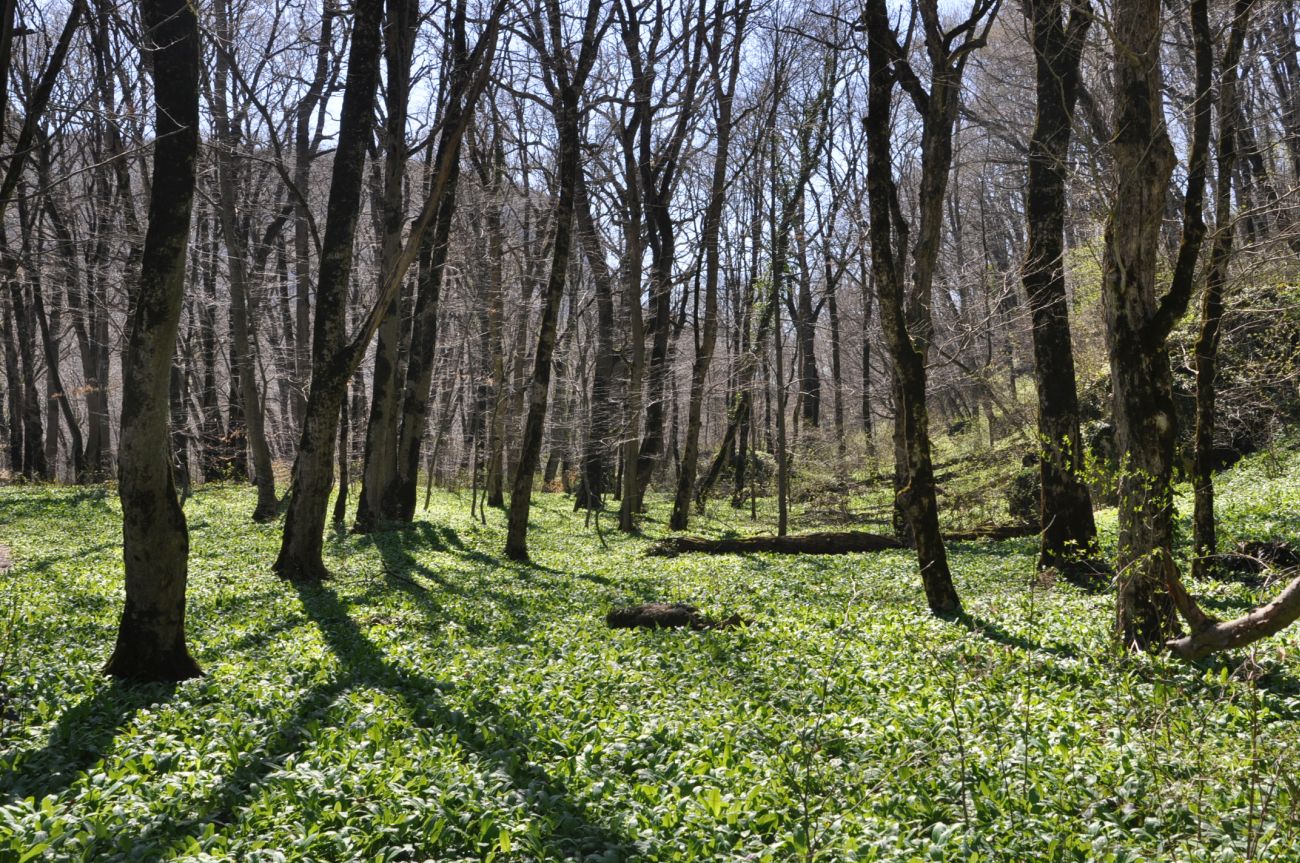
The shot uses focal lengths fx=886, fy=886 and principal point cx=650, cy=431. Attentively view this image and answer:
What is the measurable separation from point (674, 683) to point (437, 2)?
1480 centimetres

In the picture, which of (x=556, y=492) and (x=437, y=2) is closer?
(x=437, y=2)

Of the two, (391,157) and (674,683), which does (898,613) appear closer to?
(674,683)

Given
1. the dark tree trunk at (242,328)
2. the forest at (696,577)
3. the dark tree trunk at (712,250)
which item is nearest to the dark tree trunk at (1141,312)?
the forest at (696,577)

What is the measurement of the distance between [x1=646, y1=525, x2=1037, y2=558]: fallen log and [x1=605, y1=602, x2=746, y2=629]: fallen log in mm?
7105

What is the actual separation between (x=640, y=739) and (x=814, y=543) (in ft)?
38.6

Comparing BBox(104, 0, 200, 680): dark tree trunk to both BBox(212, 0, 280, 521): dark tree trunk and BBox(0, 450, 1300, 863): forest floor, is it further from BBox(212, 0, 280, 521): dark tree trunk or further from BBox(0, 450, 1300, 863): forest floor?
BBox(212, 0, 280, 521): dark tree trunk

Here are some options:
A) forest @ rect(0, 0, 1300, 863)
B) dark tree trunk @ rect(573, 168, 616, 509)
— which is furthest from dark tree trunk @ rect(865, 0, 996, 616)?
dark tree trunk @ rect(573, 168, 616, 509)

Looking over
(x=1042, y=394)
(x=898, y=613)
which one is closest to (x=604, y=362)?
(x=1042, y=394)

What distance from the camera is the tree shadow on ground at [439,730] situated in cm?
422

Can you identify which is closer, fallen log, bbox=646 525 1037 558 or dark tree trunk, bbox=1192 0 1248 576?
dark tree trunk, bbox=1192 0 1248 576

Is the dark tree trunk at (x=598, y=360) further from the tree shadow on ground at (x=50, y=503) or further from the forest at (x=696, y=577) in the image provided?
the tree shadow on ground at (x=50, y=503)

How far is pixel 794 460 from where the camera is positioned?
2995cm

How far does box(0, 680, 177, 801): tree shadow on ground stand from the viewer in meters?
4.76

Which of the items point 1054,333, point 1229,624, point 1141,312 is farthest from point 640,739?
point 1054,333
